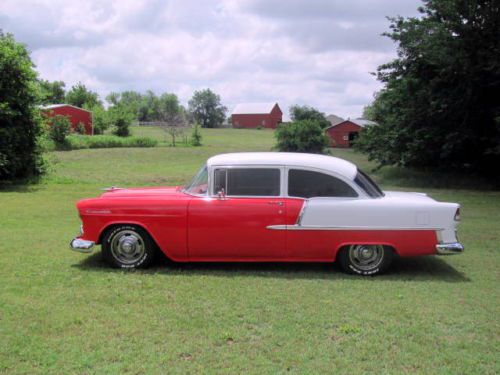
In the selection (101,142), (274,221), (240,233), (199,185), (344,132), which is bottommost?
(101,142)

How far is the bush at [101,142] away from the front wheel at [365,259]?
39574mm

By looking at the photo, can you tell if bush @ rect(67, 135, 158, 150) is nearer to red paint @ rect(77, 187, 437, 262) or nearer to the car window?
red paint @ rect(77, 187, 437, 262)

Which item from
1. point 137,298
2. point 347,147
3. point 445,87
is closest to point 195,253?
point 137,298

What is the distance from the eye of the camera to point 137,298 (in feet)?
18.6

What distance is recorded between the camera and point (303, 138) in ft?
129

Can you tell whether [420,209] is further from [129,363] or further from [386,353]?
[129,363]

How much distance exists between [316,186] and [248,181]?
900mm

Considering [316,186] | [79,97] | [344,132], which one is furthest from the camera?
[79,97]

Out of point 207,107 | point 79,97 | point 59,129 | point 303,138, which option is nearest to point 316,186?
point 303,138

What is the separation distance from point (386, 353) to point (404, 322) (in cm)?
81

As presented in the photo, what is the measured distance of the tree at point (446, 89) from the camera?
18562 millimetres

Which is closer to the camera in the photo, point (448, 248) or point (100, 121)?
point (448, 248)

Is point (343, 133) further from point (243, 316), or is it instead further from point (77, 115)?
point (243, 316)

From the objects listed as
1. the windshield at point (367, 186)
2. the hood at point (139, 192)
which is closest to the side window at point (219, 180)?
the hood at point (139, 192)
